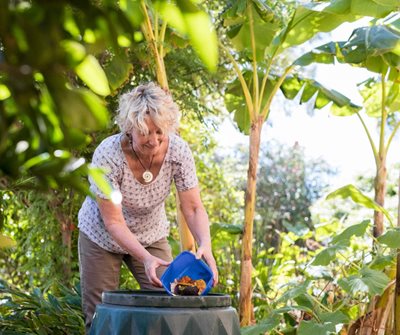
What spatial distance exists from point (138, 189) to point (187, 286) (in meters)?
0.48

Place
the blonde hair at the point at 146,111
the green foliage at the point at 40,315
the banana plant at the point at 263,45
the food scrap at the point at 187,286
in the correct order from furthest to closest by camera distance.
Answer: the banana plant at the point at 263,45
the green foliage at the point at 40,315
the blonde hair at the point at 146,111
the food scrap at the point at 187,286

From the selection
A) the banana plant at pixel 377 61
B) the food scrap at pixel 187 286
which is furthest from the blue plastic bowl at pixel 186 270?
the banana plant at pixel 377 61

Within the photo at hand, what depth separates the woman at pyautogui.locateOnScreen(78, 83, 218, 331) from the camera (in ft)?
8.30

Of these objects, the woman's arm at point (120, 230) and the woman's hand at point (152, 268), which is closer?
the woman's hand at point (152, 268)

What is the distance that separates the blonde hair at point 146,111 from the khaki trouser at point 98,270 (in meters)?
0.48

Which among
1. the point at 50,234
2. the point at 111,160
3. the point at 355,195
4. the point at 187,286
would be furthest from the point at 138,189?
the point at 50,234

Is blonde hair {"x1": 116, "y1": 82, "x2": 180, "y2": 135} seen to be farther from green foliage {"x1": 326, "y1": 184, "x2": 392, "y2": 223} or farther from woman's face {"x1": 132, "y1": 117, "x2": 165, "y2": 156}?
green foliage {"x1": 326, "y1": 184, "x2": 392, "y2": 223}

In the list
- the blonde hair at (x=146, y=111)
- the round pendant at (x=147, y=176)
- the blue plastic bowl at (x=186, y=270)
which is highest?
the blonde hair at (x=146, y=111)

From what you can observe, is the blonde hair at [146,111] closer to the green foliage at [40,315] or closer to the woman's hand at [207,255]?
the woman's hand at [207,255]

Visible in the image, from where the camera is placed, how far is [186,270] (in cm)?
241

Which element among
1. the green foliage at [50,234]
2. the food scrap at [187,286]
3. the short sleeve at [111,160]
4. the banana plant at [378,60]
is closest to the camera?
the food scrap at [187,286]

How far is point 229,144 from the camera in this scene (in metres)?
11.0

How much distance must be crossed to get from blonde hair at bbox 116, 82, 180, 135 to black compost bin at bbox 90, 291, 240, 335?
0.60m

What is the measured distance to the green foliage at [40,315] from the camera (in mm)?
3428
